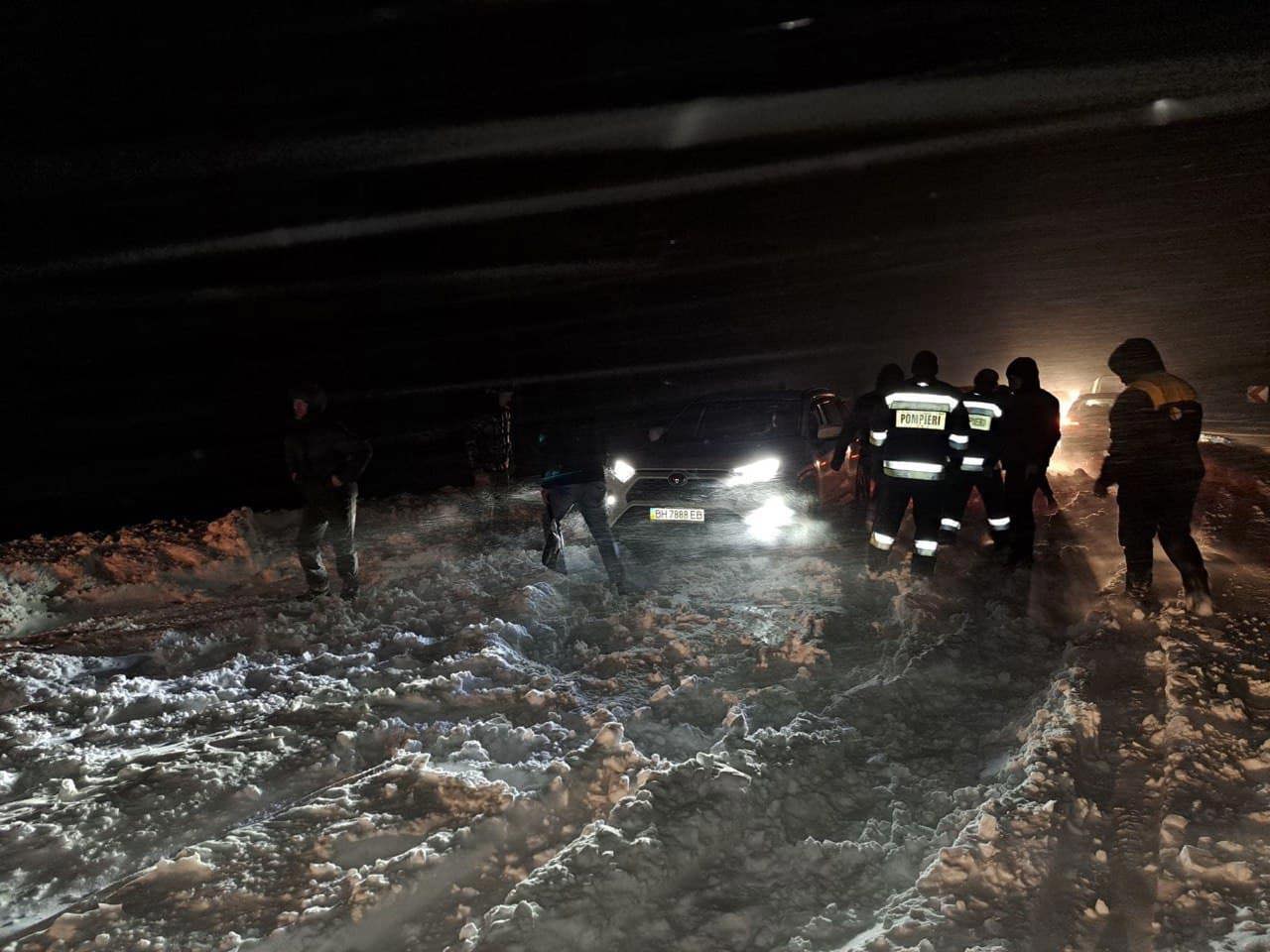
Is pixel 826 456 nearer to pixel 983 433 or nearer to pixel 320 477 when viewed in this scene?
pixel 983 433

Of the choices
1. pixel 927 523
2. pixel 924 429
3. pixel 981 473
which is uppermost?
pixel 924 429

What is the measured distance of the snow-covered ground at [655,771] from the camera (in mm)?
2348

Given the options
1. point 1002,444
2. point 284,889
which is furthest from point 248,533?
point 1002,444

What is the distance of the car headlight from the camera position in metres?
6.62

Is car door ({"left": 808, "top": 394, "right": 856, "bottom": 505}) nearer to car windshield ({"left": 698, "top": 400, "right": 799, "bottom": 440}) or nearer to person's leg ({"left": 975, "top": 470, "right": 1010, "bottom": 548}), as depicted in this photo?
car windshield ({"left": 698, "top": 400, "right": 799, "bottom": 440})

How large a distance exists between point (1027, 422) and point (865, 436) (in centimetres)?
160

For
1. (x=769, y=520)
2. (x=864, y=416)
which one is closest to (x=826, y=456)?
(x=864, y=416)

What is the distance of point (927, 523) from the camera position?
6055mm

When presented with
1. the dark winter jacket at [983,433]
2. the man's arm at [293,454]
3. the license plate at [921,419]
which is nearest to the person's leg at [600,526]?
the man's arm at [293,454]

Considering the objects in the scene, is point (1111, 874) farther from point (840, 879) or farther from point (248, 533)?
point (248, 533)

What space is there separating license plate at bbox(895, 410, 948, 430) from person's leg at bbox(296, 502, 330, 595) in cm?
466

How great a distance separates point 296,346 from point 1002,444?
36.1 meters

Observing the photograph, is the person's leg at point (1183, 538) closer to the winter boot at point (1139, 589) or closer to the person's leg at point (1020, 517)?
the winter boot at point (1139, 589)

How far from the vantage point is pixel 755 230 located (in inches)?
3268
